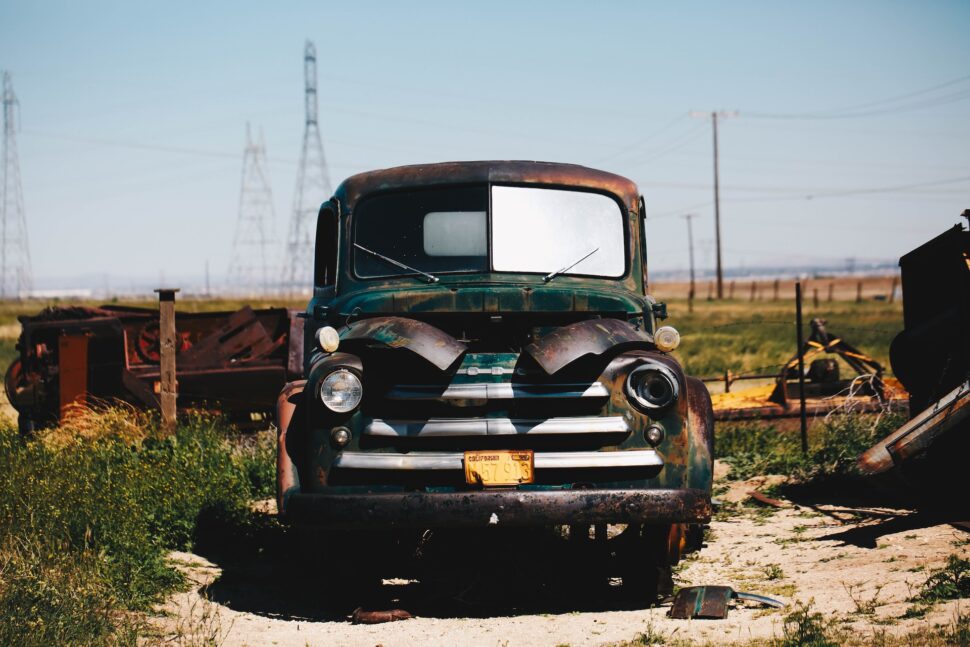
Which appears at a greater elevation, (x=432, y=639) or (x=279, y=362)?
(x=279, y=362)

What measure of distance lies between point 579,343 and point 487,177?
1.58 metres

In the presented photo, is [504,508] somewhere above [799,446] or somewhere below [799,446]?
above

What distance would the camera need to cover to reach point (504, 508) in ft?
18.2

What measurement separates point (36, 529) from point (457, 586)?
104 inches

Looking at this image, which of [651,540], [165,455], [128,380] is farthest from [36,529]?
[128,380]

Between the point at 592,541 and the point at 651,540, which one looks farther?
the point at 592,541

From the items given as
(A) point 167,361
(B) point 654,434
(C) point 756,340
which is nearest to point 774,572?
(B) point 654,434

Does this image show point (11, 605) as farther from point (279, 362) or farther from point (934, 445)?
point (279, 362)

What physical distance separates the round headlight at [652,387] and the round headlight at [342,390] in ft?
4.58

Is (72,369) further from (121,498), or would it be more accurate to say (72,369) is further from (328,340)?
(328,340)

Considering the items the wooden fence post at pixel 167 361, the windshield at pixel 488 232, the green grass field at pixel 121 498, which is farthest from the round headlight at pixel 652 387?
the wooden fence post at pixel 167 361

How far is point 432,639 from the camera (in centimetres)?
562

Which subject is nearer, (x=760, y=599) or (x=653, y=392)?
(x=653, y=392)

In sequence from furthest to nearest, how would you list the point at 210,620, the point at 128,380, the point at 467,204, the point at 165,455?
the point at 128,380 → the point at 165,455 → the point at 467,204 → the point at 210,620
